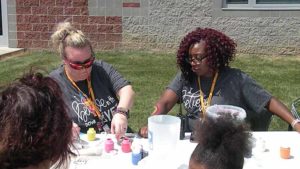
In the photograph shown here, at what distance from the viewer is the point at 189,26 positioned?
8734mm

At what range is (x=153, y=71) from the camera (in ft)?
24.5

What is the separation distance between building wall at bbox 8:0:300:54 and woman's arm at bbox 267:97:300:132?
18.5 feet

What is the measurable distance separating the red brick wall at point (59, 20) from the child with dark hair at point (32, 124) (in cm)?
762

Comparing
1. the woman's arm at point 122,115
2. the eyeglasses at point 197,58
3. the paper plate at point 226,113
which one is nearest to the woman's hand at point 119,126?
the woman's arm at point 122,115

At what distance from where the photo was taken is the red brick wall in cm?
887

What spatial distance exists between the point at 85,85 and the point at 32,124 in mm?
1988

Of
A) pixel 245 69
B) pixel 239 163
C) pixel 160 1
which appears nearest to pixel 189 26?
pixel 160 1

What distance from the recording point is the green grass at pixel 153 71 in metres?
5.89

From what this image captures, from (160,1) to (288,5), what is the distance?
8.24ft

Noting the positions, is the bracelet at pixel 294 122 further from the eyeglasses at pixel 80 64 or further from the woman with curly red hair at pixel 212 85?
the eyeglasses at pixel 80 64

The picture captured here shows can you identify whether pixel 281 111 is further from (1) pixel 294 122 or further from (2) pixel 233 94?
(2) pixel 233 94

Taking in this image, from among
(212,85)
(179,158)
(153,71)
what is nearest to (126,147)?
(179,158)

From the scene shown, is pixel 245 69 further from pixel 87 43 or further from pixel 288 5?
pixel 87 43

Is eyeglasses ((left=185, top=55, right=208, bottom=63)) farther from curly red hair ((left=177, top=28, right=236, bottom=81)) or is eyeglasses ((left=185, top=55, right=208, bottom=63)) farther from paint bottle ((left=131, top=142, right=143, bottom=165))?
paint bottle ((left=131, top=142, right=143, bottom=165))
